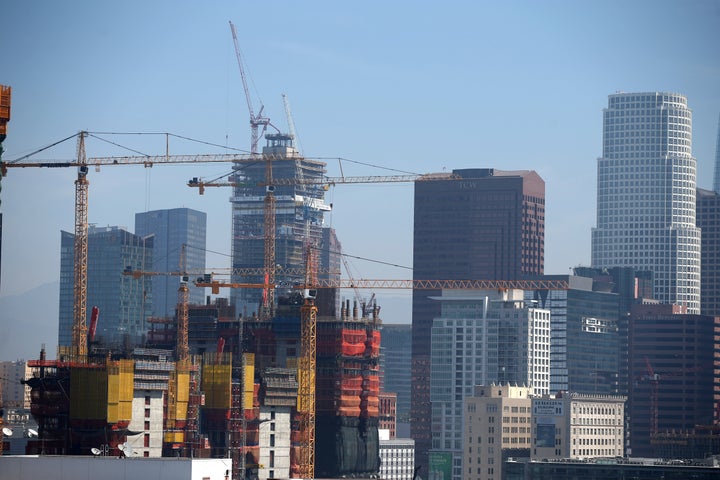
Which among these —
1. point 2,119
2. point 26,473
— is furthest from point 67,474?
point 2,119

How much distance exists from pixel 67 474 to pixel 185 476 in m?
11.8

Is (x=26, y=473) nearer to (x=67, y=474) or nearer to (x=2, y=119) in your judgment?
(x=67, y=474)

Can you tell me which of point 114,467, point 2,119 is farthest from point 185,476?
point 2,119

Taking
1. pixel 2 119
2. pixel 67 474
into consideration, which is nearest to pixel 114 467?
pixel 67 474

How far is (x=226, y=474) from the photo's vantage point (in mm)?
193125

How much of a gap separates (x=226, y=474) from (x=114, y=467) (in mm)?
13218

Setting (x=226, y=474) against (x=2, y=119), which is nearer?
(x=2, y=119)

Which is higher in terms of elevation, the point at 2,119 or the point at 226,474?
the point at 2,119

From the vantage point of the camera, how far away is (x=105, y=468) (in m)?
185

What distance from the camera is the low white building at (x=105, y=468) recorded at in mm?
183875

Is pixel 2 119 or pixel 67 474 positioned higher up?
pixel 2 119

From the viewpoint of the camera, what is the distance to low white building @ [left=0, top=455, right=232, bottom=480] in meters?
184

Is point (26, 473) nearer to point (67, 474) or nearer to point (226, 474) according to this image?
point (67, 474)

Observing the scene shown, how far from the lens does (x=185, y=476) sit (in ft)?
603
